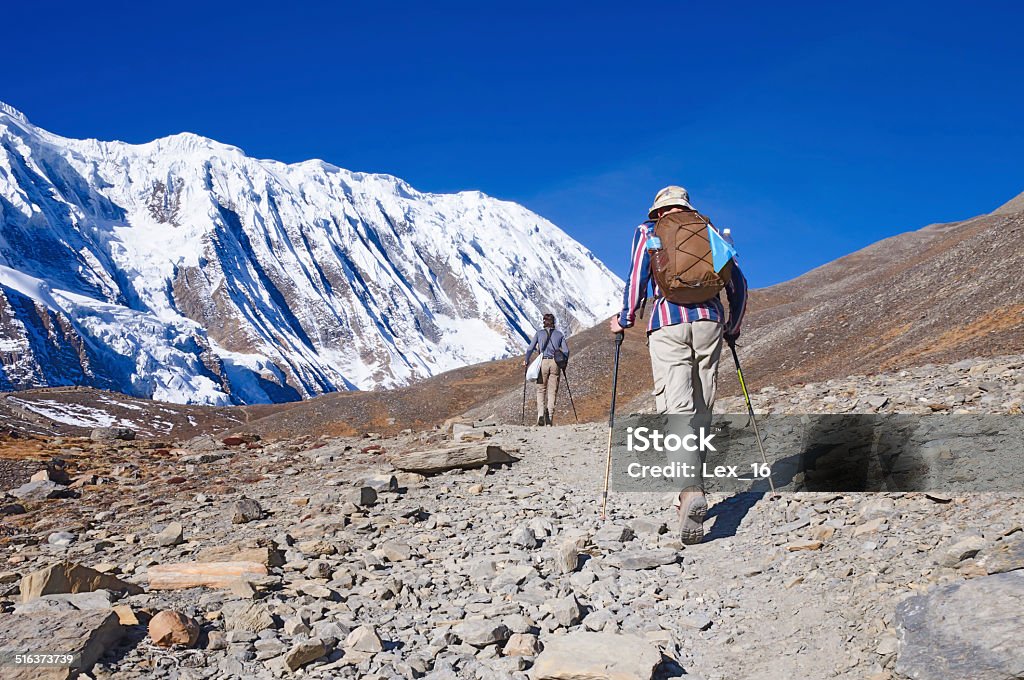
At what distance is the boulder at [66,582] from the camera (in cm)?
497

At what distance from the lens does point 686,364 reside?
20.8 feet

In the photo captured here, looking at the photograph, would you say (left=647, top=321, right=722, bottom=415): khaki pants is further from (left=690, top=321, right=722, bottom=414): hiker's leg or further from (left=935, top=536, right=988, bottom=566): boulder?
(left=935, top=536, right=988, bottom=566): boulder

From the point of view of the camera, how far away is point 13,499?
34.1 feet

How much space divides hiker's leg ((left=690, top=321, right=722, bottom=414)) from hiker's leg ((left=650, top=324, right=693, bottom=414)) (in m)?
0.07

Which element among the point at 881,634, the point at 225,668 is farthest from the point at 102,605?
the point at 881,634

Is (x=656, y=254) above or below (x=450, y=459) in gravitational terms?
above

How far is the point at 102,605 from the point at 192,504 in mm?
5170

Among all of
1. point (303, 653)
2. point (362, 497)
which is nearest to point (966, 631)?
point (303, 653)

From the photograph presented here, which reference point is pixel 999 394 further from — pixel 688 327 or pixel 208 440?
pixel 208 440

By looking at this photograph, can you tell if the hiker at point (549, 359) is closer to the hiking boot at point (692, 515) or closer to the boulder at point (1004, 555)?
the hiking boot at point (692, 515)

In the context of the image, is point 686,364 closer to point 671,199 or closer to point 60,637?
point 671,199

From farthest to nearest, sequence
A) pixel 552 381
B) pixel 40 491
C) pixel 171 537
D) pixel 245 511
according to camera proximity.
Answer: pixel 552 381 → pixel 40 491 → pixel 245 511 → pixel 171 537

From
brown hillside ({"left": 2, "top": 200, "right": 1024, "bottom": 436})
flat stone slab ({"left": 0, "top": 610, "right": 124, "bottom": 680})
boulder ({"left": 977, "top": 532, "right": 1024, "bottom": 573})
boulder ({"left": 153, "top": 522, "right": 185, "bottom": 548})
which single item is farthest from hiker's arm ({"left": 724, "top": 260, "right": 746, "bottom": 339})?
Answer: brown hillside ({"left": 2, "top": 200, "right": 1024, "bottom": 436})

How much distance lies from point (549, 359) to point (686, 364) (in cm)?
1009
